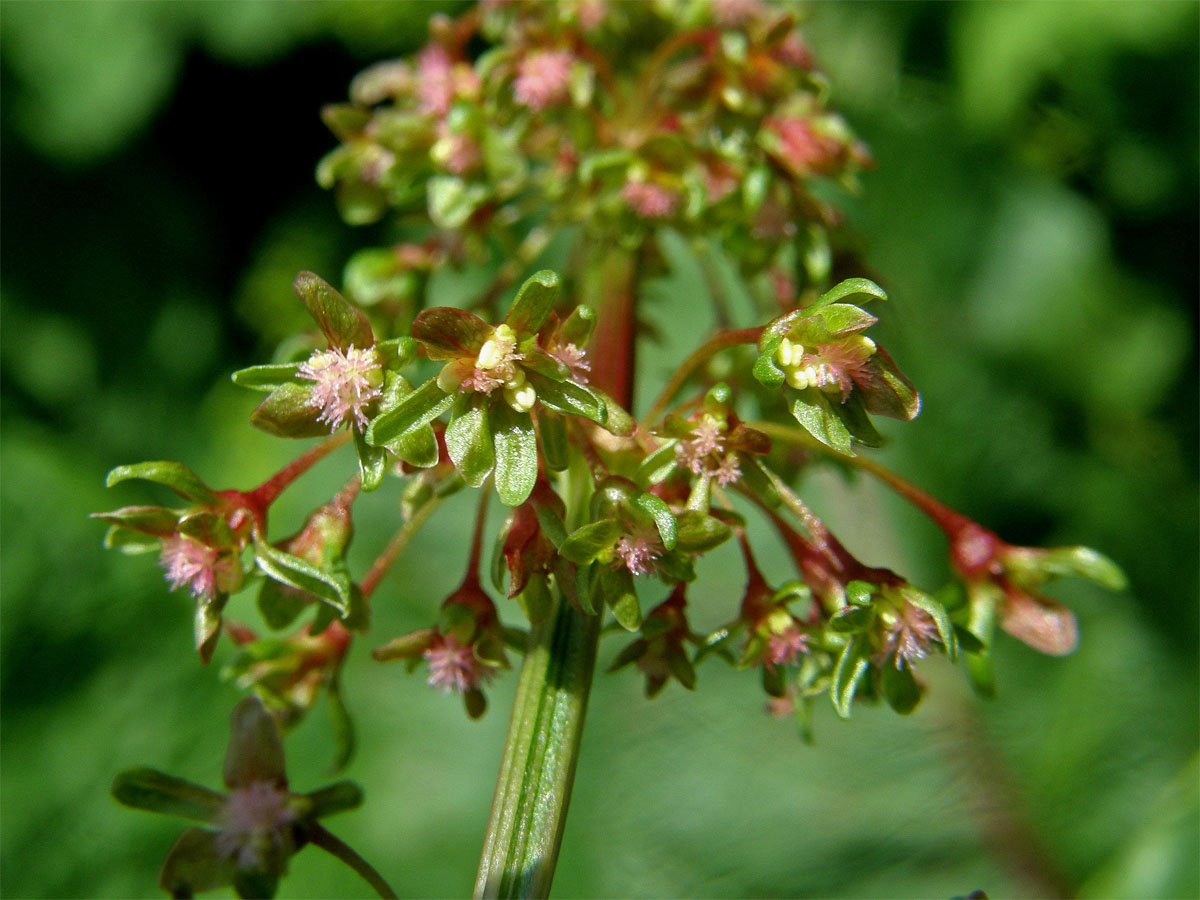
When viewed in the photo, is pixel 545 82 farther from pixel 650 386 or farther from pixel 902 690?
pixel 650 386

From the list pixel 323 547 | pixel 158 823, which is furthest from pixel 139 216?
pixel 323 547

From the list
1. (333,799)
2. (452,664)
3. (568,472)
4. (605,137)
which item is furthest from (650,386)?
(333,799)

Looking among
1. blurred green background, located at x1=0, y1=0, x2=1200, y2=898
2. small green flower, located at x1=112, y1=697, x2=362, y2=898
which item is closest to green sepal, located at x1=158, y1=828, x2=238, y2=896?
small green flower, located at x1=112, y1=697, x2=362, y2=898

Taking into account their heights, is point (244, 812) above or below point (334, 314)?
below

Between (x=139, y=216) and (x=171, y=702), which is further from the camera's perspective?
(x=139, y=216)

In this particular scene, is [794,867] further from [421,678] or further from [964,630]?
[964,630]

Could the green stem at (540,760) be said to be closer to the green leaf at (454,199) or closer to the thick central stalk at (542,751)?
the thick central stalk at (542,751)

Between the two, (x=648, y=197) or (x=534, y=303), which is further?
(x=648, y=197)
